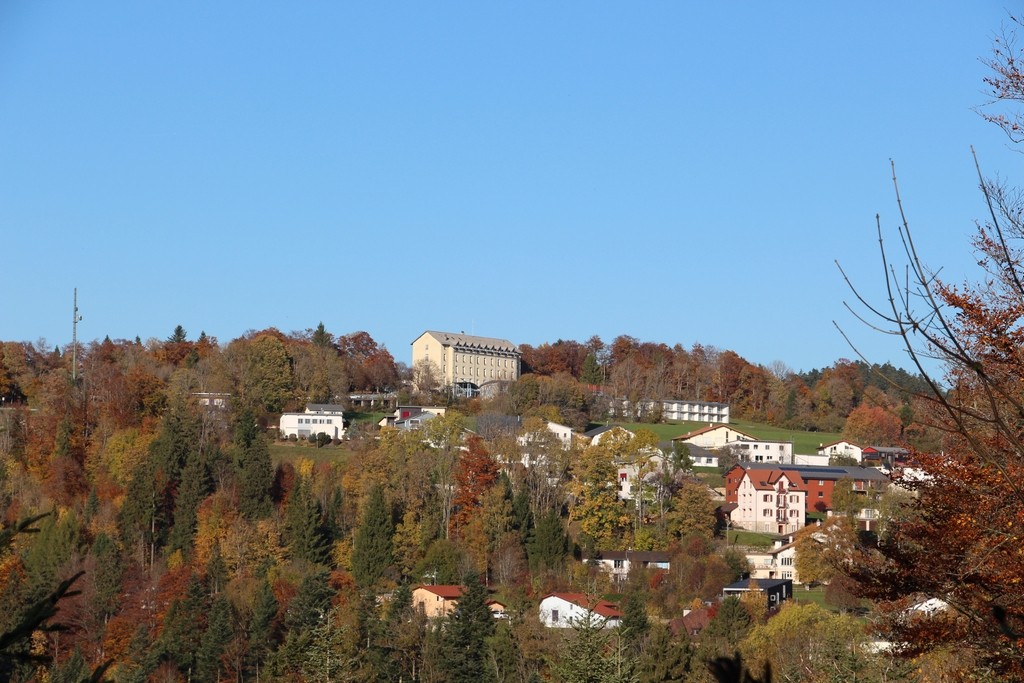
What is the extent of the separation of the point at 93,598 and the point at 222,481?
1131cm

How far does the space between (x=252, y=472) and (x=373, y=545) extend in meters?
7.89

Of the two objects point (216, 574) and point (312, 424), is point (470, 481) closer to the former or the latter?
point (216, 574)

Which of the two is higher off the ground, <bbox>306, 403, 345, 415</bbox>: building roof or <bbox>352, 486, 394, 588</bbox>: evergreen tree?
<bbox>306, 403, 345, 415</bbox>: building roof

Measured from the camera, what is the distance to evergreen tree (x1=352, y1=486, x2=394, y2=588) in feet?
137

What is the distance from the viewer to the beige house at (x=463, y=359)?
286ft

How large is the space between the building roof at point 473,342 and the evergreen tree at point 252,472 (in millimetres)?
37955

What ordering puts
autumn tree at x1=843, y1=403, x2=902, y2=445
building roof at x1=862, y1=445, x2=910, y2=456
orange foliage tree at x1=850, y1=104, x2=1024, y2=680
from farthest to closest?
autumn tree at x1=843, y1=403, x2=902, y2=445 → building roof at x1=862, y1=445, x2=910, y2=456 → orange foliage tree at x1=850, y1=104, x2=1024, y2=680

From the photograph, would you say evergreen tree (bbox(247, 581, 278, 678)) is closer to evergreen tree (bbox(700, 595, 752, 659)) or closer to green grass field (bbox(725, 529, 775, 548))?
evergreen tree (bbox(700, 595, 752, 659))

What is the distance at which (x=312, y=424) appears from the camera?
207 ft

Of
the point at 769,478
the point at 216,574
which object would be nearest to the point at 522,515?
the point at 216,574

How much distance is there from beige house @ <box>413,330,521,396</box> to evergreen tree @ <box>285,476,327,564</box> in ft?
131

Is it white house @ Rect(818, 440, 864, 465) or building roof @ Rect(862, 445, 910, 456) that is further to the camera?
white house @ Rect(818, 440, 864, 465)

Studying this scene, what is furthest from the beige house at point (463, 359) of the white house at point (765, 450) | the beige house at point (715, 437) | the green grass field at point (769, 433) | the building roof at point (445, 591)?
the building roof at point (445, 591)

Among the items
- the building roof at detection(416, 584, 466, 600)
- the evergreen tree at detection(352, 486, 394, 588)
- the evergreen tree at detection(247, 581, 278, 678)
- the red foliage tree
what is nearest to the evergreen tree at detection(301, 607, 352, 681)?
the evergreen tree at detection(247, 581, 278, 678)
